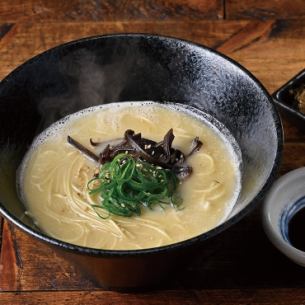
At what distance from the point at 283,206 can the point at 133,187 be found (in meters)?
0.48

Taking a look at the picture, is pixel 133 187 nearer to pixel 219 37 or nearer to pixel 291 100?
pixel 291 100

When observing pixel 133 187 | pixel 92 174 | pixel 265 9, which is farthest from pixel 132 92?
pixel 265 9

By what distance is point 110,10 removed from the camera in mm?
2684

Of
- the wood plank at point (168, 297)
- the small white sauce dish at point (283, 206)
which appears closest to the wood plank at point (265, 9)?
the small white sauce dish at point (283, 206)

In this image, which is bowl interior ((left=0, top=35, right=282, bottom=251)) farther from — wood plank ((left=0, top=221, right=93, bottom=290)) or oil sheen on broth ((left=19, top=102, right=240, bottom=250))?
wood plank ((left=0, top=221, right=93, bottom=290))

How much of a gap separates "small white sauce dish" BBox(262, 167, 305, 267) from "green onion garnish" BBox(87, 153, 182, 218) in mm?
272

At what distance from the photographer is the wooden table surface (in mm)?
1803

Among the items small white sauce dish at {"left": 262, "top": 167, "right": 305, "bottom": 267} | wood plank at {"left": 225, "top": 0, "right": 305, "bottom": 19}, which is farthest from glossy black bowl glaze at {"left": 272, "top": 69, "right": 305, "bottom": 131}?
wood plank at {"left": 225, "top": 0, "right": 305, "bottom": 19}

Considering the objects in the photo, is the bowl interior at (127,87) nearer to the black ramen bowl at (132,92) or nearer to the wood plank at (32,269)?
the black ramen bowl at (132,92)

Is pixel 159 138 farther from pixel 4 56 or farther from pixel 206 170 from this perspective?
pixel 4 56

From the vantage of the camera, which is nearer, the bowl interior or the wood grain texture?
the bowl interior

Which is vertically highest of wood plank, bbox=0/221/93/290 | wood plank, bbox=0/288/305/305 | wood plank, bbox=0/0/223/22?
wood plank, bbox=0/0/223/22

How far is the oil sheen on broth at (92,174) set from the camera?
1744 mm

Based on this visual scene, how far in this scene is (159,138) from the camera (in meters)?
2.06
